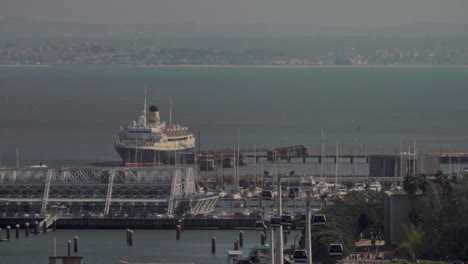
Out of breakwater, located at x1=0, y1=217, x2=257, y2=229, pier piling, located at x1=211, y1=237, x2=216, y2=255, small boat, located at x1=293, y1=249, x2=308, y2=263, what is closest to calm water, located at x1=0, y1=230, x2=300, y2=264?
pier piling, located at x1=211, y1=237, x2=216, y2=255

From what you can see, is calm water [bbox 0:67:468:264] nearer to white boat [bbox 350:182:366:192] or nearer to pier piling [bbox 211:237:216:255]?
pier piling [bbox 211:237:216:255]

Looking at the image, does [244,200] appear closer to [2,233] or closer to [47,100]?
[2,233]

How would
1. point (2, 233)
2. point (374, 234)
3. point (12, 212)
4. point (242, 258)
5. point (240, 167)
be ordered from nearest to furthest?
point (242, 258)
point (374, 234)
point (2, 233)
point (12, 212)
point (240, 167)

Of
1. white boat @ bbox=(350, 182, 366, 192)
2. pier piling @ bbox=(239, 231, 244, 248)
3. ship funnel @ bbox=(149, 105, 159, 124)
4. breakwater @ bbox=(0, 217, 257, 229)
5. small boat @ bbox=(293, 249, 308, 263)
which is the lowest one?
pier piling @ bbox=(239, 231, 244, 248)

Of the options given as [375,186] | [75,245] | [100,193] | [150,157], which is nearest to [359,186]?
[375,186]

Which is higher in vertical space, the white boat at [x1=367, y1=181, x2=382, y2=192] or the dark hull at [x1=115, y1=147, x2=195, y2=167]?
the dark hull at [x1=115, y1=147, x2=195, y2=167]

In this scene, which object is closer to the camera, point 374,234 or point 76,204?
point 374,234

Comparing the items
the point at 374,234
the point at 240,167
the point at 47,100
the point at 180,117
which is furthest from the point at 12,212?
the point at 47,100
